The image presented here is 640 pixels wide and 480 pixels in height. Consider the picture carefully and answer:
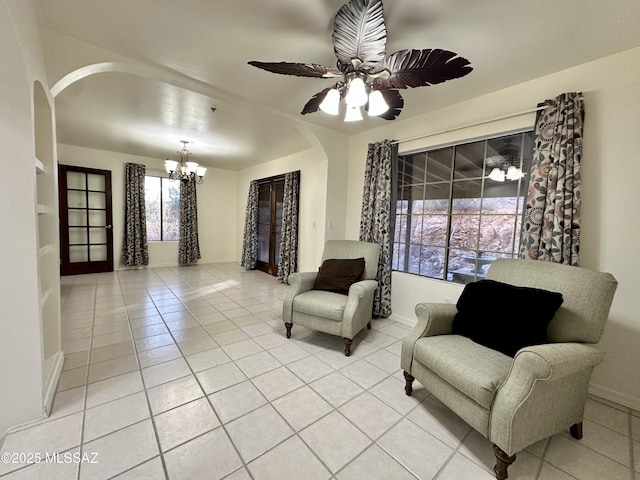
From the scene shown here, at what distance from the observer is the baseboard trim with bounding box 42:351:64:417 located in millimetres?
1521

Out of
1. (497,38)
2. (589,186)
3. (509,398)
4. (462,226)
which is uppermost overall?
(497,38)

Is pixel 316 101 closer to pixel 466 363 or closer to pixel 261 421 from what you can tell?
pixel 466 363

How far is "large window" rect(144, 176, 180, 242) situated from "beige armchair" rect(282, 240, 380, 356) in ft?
14.7

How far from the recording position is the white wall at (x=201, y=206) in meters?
4.94

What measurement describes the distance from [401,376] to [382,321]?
111 cm

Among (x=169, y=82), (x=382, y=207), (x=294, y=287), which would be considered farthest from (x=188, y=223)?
(x=382, y=207)

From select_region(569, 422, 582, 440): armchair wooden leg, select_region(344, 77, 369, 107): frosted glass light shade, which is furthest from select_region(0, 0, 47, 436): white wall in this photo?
select_region(569, 422, 582, 440): armchair wooden leg

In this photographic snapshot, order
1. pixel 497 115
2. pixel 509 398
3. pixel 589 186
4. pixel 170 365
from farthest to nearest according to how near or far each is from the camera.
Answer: pixel 497 115
pixel 170 365
pixel 589 186
pixel 509 398

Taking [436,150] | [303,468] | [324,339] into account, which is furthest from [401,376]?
[436,150]

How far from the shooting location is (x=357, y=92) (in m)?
1.41

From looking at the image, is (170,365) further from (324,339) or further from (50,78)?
(50,78)

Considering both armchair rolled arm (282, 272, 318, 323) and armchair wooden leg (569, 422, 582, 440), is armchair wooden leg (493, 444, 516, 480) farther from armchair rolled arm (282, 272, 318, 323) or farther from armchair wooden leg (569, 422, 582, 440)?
armchair rolled arm (282, 272, 318, 323)

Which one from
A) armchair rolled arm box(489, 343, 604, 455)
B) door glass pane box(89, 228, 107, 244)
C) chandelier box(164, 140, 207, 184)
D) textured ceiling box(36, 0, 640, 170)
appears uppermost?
textured ceiling box(36, 0, 640, 170)

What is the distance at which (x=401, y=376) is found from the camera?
205 cm
